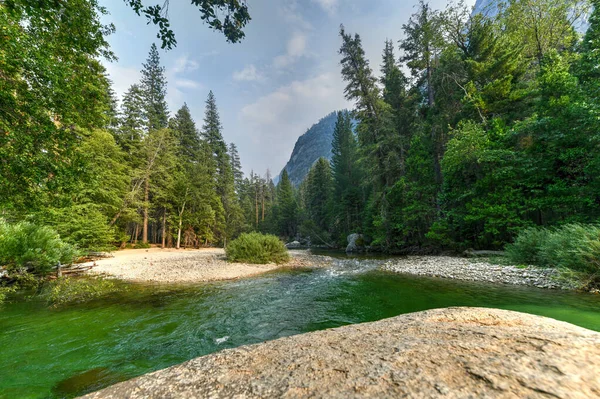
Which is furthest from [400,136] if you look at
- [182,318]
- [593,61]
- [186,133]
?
[186,133]

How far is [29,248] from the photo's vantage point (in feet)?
23.2

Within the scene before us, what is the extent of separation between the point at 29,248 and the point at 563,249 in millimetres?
16584

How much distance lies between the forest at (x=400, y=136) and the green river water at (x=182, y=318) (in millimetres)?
2713

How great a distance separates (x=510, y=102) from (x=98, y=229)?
26212mm

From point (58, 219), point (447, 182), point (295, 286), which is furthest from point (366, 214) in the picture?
point (58, 219)

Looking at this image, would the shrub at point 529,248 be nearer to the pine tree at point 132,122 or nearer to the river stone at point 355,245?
the river stone at point 355,245

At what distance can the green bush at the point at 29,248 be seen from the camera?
6816mm

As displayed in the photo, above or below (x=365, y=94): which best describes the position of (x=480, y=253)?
below

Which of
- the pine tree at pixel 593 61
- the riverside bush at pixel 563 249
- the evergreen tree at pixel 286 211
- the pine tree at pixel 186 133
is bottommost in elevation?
the riverside bush at pixel 563 249

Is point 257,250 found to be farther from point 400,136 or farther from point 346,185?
point 346,185

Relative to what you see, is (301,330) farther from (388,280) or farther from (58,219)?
(58,219)

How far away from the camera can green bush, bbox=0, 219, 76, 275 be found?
6.82m

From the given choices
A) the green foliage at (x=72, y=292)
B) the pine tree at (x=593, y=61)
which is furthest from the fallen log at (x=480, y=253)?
the green foliage at (x=72, y=292)

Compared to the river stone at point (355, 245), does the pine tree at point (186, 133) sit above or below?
above
